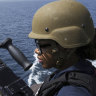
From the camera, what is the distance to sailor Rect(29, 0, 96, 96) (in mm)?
2963

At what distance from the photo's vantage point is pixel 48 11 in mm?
3002

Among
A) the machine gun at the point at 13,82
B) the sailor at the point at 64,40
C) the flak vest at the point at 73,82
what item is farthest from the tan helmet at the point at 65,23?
the machine gun at the point at 13,82

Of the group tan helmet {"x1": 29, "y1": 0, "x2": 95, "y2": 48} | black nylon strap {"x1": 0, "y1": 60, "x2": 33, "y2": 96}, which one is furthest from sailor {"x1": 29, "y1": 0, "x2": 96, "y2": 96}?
black nylon strap {"x1": 0, "y1": 60, "x2": 33, "y2": 96}

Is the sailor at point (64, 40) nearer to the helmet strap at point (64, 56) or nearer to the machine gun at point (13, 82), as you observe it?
the helmet strap at point (64, 56)

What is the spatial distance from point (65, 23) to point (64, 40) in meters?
0.17

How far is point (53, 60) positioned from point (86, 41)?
0.37 m

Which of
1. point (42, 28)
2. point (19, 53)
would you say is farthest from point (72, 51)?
point (19, 53)

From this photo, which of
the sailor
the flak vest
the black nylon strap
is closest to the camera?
the flak vest

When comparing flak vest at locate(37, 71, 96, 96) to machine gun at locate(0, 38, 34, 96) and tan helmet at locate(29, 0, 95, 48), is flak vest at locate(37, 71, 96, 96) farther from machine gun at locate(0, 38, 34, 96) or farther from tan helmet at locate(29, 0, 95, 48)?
machine gun at locate(0, 38, 34, 96)

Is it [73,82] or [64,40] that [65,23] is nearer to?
[64,40]

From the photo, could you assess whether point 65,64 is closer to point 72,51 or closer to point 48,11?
point 72,51

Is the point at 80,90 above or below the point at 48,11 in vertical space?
below

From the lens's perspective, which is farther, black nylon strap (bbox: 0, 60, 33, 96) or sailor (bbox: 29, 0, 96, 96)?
black nylon strap (bbox: 0, 60, 33, 96)

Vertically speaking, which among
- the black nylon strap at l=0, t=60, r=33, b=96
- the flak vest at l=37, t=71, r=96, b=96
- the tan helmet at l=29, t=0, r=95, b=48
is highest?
the tan helmet at l=29, t=0, r=95, b=48
